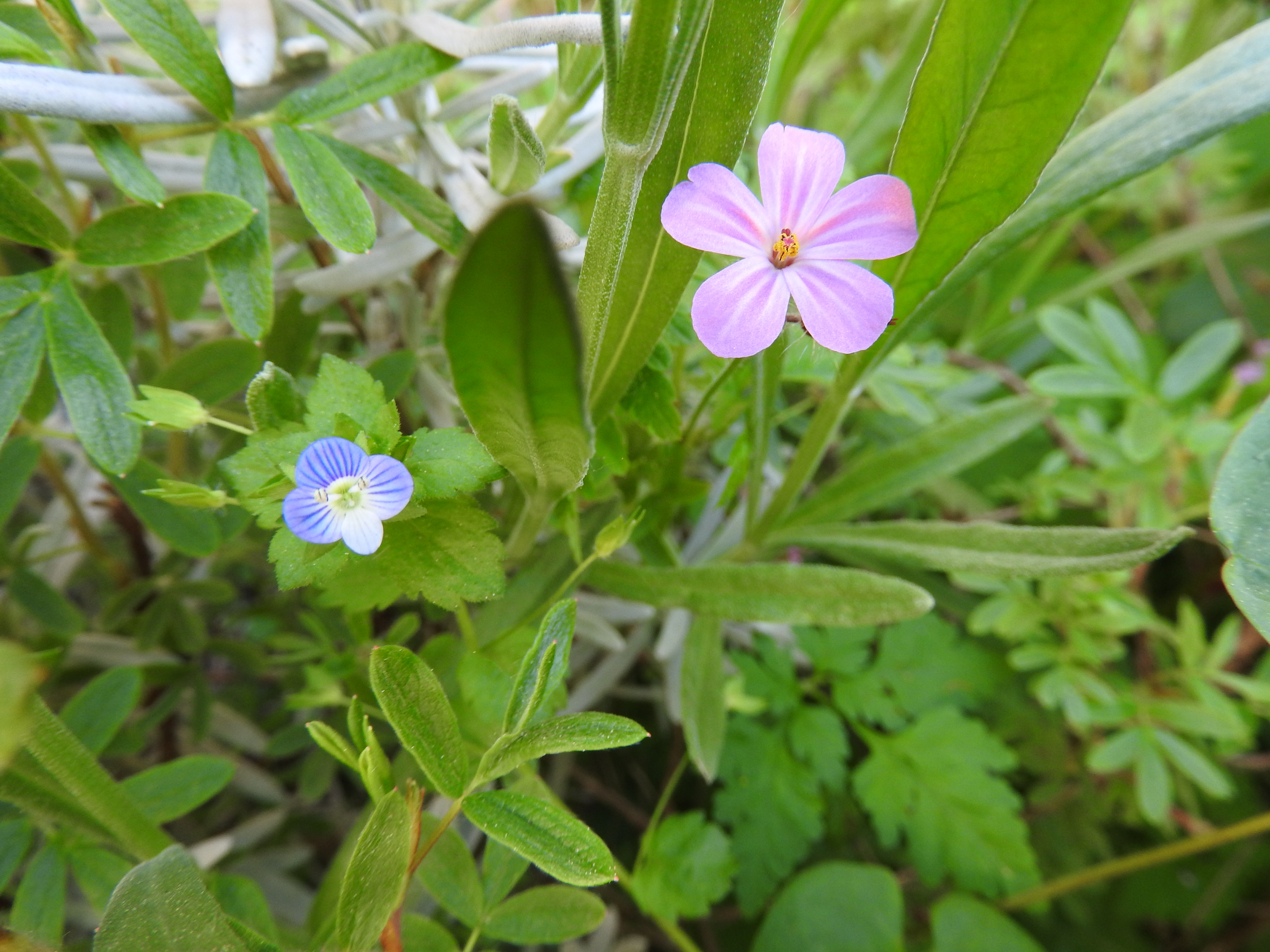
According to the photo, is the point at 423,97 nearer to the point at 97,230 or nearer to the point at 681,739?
the point at 97,230

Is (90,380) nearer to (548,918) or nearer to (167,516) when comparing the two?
(167,516)

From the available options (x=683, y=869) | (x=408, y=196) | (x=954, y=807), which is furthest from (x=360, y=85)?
(x=954, y=807)

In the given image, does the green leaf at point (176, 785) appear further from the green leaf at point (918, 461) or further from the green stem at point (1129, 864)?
the green stem at point (1129, 864)

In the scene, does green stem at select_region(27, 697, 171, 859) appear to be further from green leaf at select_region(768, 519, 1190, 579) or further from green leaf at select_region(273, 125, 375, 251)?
green leaf at select_region(768, 519, 1190, 579)

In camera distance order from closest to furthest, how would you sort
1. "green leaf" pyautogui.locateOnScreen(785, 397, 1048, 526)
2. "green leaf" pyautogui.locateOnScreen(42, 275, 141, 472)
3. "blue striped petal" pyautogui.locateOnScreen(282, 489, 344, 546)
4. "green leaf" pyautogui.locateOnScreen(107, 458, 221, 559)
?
"blue striped petal" pyautogui.locateOnScreen(282, 489, 344, 546) < "green leaf" pyautogui.locateOnScreen(42, 275, 141, 472) < "green leaf" pyautogui.locateOnScreen(107, 458, 221, 559) < "green leaf" pyautogui.locateOnScreen(785, 397, 1048, 526)

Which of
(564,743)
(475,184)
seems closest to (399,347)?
(475,184)

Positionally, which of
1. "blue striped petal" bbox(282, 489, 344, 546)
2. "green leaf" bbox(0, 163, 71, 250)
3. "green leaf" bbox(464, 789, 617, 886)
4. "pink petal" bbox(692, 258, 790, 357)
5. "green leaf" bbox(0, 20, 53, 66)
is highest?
"green leaf" bbox(0, 20, 53, 66)

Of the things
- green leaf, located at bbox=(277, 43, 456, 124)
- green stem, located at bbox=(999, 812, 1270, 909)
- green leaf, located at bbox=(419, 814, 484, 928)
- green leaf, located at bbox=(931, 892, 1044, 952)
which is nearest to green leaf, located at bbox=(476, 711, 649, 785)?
green leaf, located at bbox=(419, 814, 484, 928)
